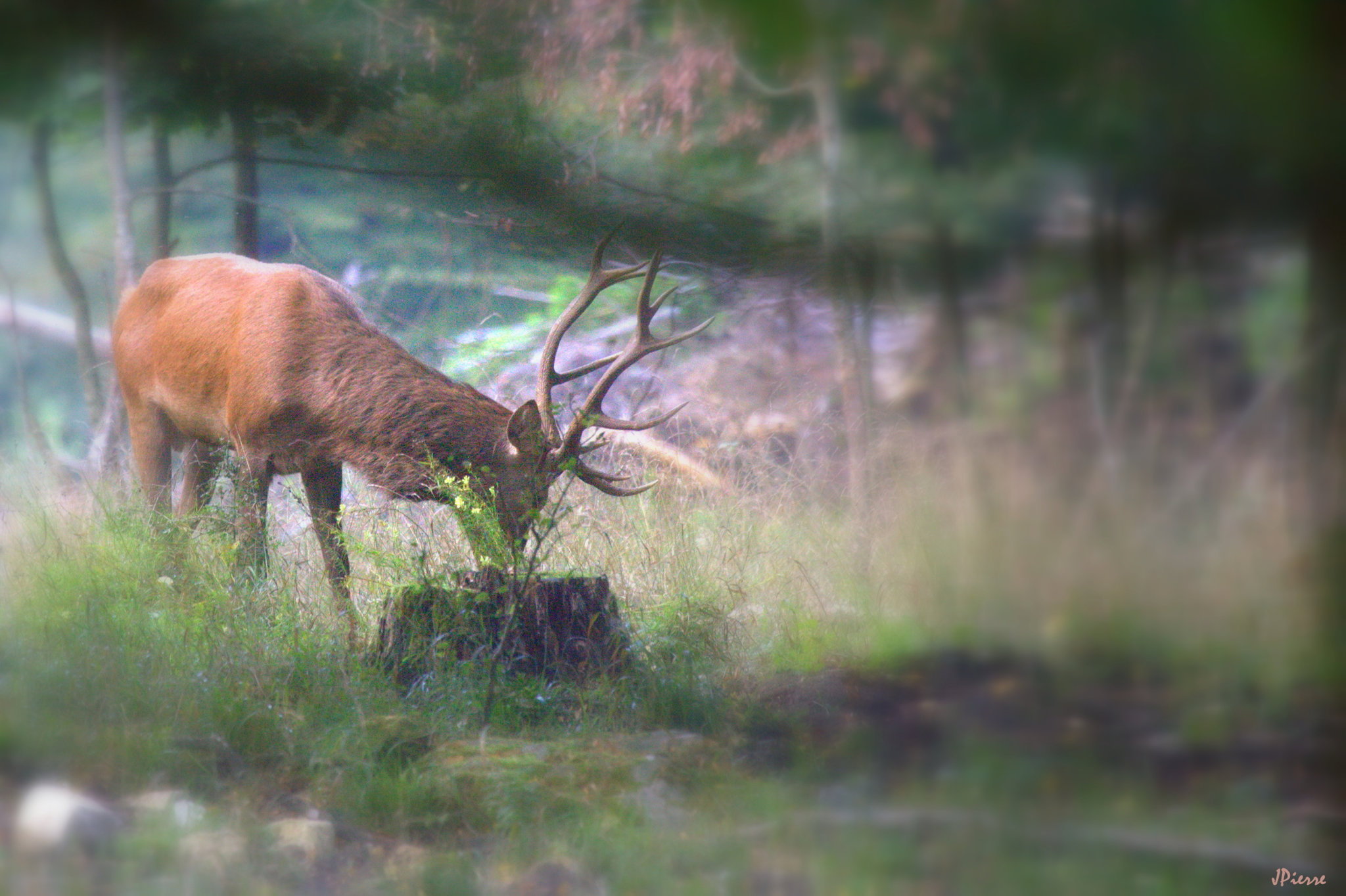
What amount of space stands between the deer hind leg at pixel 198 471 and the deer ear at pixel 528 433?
117 centimetres

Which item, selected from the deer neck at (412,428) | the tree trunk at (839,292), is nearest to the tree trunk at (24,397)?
the deer neck at (412,428)

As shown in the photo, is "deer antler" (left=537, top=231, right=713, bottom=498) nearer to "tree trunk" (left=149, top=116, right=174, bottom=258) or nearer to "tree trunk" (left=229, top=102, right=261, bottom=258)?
"tree trunk" (left=229, top=102, right=261, bottom=258)

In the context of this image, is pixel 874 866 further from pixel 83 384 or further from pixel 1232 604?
pixel 83 384

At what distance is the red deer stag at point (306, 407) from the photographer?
306cm

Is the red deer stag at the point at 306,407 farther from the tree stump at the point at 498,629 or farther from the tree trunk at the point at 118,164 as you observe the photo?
the tree trunk at the point at 118,164

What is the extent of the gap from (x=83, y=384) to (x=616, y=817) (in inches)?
86.4

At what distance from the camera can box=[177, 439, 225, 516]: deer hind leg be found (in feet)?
11.2

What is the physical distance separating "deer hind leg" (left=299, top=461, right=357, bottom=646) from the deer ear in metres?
0.62

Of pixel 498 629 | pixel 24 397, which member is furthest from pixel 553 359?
pixel 24 397

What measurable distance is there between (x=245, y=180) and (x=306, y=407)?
1400mm

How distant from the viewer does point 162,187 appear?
205cm

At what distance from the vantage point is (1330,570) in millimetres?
638

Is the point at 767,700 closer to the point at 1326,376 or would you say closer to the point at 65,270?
the point at 1326,376

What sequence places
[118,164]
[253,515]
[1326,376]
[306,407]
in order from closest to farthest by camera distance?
[1326,376], [118,164], [253,515], [306,407]
